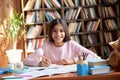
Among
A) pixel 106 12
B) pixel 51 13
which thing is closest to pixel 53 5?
pixel 51 13

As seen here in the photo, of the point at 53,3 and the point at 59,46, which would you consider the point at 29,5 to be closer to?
the point at 53,3

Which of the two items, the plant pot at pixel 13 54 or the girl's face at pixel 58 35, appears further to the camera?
the plant pot at pixel 13 54

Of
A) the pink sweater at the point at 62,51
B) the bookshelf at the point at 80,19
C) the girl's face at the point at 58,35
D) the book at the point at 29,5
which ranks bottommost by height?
the pink sweater at the point at 62,51

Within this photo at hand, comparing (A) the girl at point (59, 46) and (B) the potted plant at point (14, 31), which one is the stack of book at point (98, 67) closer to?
(A) the girl at point (59, 46)

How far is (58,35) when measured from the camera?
2783mm

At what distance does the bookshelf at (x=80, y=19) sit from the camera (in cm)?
480

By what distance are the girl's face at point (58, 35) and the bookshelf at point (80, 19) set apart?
1.97m

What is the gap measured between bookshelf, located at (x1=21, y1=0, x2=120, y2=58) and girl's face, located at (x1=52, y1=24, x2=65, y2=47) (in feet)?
6.47

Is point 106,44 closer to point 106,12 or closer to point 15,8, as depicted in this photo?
point 106,12

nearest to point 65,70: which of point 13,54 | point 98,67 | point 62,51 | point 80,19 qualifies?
point 98,67

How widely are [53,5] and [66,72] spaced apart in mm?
3032

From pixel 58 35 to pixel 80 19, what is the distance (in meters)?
2.23

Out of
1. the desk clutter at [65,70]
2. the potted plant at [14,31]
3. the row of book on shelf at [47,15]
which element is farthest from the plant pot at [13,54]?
the desk clutter at [65,70]

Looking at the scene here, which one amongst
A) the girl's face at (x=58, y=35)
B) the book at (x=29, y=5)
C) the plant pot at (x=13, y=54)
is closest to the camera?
the girl's face at (x=58, y=35)
